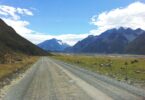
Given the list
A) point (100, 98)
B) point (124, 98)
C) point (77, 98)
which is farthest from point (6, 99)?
point (124, 98)

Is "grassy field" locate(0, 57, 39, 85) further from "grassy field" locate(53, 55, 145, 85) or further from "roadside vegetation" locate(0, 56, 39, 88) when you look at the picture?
"grassy field" locate(53, 55, 145, 85)

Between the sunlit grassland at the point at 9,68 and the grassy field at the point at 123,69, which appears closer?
the grassy field at the point at 123,69

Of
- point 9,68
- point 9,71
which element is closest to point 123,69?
point 9,71

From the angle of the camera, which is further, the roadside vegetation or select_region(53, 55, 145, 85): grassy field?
select_region(53, 55, 145, 85): grassy field

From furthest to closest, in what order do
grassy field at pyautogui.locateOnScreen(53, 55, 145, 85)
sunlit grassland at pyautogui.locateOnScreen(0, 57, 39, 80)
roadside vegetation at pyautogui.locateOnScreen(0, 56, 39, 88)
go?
sunlit grassland at pyautogui.locateOnScreen(0, 57, 39, 80) < grassy field at pyautogui.locateOnScreen(53, 55, 145, 85) < roadside vegetation at pyautogui.locateOnScreen(0, 56, 39, 88)

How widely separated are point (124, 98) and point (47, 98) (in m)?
4.53

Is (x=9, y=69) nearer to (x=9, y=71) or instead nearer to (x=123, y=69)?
(x=9, y=71)

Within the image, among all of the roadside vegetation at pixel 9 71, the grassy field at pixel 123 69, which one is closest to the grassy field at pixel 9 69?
the roadside vegetation at pixel 9 71

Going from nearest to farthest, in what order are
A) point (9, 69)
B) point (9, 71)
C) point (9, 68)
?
point (9, 71) → point (9, 69) → point (9, 68)

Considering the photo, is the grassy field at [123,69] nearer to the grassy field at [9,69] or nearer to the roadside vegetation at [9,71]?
the roadside vegetation at [9,71]

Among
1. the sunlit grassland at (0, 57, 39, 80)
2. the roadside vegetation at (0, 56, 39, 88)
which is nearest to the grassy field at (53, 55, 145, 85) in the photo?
the roadside vegetation at (0, 56, 39, 88)

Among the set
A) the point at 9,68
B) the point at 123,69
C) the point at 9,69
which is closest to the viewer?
the point at 123,69

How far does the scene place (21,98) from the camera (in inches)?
826

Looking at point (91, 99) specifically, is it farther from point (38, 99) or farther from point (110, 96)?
point (38, 99)
